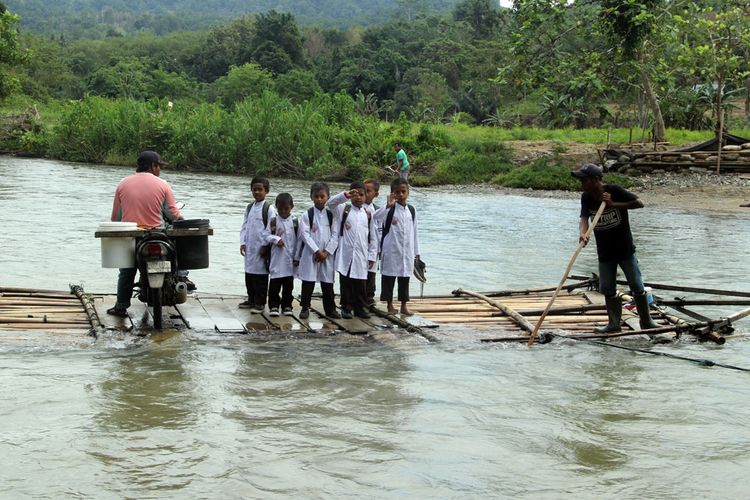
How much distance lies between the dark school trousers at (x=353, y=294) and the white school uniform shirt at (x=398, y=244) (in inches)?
12.6

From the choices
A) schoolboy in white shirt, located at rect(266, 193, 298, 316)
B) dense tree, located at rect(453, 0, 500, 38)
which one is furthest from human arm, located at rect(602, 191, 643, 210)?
dense tree, located at rect(453, 0, 500, 38)

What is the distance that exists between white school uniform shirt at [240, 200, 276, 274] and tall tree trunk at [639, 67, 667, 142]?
19.7m

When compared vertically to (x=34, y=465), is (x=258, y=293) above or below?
above

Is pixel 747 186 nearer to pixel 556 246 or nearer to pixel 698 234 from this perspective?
pixel 698 234

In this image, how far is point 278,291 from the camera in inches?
328

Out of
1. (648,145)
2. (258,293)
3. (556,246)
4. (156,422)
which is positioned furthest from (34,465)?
(648,145)

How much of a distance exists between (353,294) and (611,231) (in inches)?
88.9

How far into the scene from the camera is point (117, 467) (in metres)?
5.32

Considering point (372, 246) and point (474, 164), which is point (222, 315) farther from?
point (474, 164)

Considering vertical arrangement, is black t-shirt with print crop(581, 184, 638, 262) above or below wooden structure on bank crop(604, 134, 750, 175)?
below

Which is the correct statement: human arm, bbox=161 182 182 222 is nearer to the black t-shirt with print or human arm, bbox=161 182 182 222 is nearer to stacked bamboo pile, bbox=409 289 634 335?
stacked bamboo pile, bbox=409 289 634 335

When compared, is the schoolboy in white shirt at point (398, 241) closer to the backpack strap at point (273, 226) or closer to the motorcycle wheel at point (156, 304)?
the backpack strap at point (273, 226)

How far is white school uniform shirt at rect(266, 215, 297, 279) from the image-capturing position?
320 inches

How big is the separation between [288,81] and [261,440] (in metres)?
52.1
